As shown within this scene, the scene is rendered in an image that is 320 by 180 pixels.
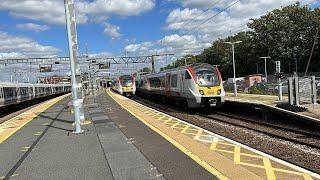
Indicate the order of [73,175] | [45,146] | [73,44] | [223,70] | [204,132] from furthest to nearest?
[223,70], [73,44], [204,132], [45,146], [73,175]

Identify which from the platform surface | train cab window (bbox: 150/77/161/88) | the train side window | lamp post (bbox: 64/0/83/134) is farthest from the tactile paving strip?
train cab window (bbox: 150/77/161/88)

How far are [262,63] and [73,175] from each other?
8110 cm

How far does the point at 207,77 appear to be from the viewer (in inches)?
961

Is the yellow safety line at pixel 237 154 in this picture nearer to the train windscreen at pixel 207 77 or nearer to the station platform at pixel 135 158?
the station platform at pixel 135 158

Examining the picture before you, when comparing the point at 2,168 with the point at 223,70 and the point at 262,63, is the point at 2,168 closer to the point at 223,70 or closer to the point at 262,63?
the point at 262,63

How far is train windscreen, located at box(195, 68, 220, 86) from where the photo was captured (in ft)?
79.7

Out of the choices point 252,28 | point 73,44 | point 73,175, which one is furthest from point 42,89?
point 73,175

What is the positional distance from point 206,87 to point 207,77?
637 millimetres

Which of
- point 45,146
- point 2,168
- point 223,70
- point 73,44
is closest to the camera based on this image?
point 2,168

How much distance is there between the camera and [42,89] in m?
Answer: 66.0

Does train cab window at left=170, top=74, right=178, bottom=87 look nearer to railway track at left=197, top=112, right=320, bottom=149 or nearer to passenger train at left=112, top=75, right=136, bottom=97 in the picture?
railway track at left=197, top=112, right=320, bottom=149

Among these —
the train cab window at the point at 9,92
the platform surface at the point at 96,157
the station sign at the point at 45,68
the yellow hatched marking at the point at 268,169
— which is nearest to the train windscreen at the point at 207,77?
the platform surface at the point at 96,157

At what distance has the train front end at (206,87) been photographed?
24.0 metres

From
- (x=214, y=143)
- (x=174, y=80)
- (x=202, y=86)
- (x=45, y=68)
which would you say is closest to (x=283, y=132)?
(x=214, y=143)
